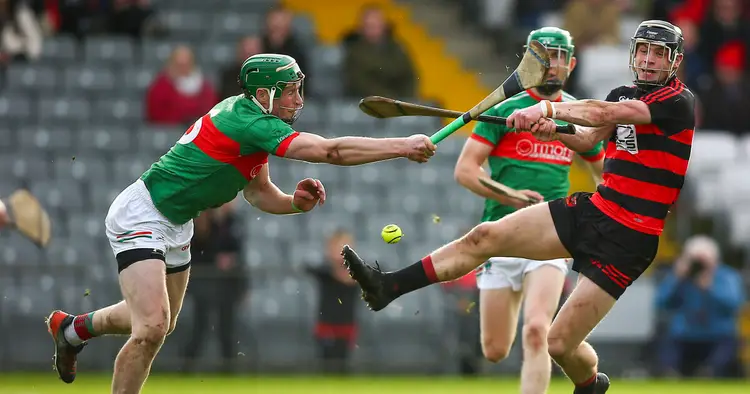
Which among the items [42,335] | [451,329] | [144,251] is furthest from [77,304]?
[144,251]

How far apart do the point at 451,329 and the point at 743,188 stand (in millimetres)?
4295

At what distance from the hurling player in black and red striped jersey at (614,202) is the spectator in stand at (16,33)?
881 cm

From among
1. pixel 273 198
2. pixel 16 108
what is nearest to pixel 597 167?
pixel 273 198

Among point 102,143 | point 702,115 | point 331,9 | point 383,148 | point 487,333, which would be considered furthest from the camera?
point 331,9

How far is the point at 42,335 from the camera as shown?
13.3 meters

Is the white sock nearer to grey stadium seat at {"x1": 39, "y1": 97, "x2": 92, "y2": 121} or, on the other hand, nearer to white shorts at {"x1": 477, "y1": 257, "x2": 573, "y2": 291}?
white shorts at {"x1": 477, "y1": 257, "x2": 573, "y2": 291}

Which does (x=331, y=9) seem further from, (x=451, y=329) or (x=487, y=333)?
(x=487, y=333)

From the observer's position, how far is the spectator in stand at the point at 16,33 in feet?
51.8

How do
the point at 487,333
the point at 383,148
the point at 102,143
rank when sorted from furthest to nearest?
the point at 102,143, the point at 487,333, the point at 383,148

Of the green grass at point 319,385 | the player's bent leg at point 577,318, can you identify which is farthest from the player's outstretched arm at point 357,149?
the green grass at point 319,385

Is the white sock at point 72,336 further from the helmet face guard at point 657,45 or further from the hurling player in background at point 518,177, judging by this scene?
the helmet face guard at point 657,45

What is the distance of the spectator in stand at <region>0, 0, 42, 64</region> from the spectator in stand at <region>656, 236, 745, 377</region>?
25.0ft

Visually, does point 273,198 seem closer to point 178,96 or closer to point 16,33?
point 178,96

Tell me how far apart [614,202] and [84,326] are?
11.5 ft
